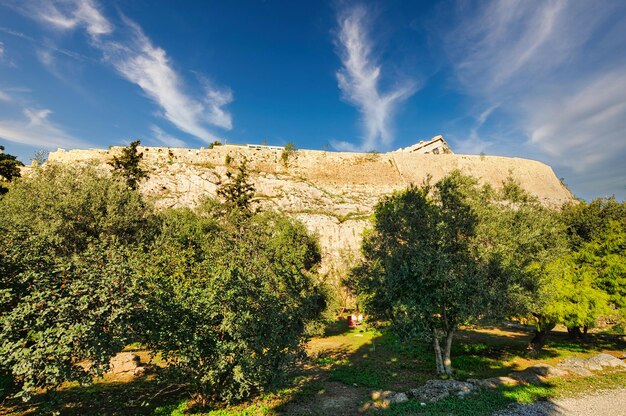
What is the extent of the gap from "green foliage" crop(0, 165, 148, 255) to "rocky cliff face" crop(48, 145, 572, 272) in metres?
22.9

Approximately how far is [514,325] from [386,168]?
64622 millimetres

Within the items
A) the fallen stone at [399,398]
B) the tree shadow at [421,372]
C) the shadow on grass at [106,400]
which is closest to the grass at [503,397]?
the tree shadow at [421,372]

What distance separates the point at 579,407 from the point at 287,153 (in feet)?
294

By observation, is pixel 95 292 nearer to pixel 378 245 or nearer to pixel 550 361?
pixel 378 245

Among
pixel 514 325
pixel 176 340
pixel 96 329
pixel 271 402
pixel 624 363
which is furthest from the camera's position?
pixel 514 325

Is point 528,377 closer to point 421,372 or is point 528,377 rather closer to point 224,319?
point 421,372

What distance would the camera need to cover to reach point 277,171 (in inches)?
3625

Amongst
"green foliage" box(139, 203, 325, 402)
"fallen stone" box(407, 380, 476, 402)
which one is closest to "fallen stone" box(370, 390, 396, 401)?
"fallen stone" box(407, 380, 476, 402)

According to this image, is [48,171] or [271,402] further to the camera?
[48,171]

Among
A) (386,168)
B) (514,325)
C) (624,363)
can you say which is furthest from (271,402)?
(386,168)

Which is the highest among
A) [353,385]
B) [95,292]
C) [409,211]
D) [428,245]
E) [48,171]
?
[48,171]

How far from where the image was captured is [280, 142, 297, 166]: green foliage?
96125 mm

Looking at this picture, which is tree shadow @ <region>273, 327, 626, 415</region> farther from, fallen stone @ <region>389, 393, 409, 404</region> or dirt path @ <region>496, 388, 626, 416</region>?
fallen stone @ <region>389, 393, 409, 404</region>

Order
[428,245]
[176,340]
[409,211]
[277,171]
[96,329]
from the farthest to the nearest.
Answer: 1. [277,171]
2. [409,211]
3. [428,245]
4. [176,340]
5. [96,329]
